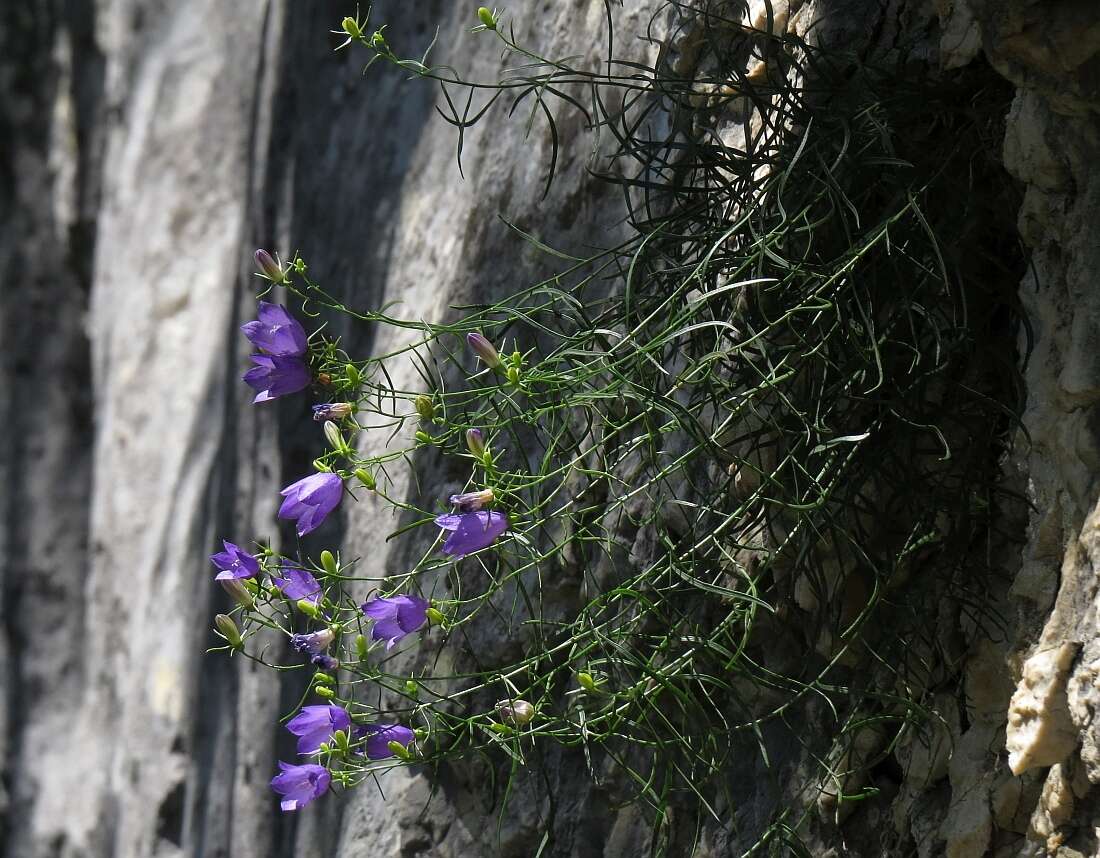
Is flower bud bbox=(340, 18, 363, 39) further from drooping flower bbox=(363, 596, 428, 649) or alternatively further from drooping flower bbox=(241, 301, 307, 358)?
drooping flower bbox=(363, 596, 428, 649)

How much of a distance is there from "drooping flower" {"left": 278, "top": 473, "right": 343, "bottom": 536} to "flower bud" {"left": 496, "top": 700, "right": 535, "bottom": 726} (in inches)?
8.3

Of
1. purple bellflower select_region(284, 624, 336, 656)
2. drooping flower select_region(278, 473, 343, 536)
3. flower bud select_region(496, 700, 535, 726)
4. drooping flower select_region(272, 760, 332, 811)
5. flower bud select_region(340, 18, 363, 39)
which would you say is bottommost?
drooping flower select_region(272, 760, 332, 811)

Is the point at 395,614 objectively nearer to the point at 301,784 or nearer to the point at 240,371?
the point at 301,784

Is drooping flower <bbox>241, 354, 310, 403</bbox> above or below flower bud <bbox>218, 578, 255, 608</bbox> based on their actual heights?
above

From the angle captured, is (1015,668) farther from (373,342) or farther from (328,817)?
(373,342)

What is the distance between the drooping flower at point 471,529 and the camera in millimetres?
864

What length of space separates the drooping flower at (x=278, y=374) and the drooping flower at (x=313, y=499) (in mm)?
79

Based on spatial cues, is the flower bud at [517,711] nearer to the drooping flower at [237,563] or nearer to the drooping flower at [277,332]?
the drooping flower at [237,563]

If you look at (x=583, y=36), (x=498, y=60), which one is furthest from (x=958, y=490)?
(x=498, y=60)

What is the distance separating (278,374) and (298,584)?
6.9 inches

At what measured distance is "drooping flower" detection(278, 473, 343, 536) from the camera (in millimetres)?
935

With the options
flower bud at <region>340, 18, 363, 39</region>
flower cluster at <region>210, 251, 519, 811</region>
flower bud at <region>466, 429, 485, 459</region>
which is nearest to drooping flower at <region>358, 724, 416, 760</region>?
flower cluster at <region>210, 251, 519, 811</region>

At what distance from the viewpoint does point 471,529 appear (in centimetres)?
86

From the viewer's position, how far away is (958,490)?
900mm
